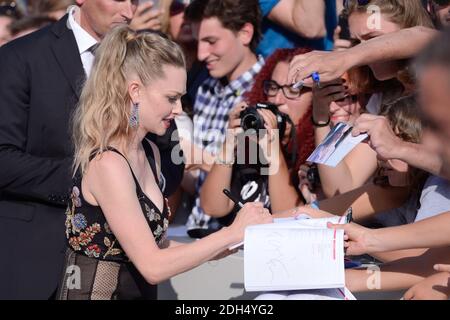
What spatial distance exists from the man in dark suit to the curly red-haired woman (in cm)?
82

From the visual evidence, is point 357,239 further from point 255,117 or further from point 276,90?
point 276,90

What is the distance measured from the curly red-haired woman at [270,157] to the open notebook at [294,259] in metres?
1.23

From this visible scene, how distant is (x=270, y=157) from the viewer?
4.20m

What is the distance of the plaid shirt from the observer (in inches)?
182

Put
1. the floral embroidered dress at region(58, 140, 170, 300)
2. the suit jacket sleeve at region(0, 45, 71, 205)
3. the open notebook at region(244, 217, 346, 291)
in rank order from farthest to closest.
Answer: the suit jacket sleeve at region(0, 45, 71, 205) → the floral embroidered dress at region(58, 140, 170, 300) → the open notebook at region(244, 217, 346, 291)

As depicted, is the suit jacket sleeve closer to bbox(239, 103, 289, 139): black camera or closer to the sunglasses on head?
bbox(239, 103, 289, 139): black camera

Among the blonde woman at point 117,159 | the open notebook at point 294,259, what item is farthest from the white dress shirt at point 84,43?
the open notebook at point 294,259

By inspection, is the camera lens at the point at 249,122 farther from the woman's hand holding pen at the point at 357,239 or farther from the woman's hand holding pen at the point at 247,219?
the woman's hand holding pen at the point at 357,239

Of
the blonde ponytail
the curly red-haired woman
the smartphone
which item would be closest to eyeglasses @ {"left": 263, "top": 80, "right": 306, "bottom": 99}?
the curly red-haired woman

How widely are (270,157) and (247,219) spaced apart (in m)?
1.12

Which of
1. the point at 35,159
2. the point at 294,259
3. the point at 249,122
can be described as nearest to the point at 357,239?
the point at 294,259

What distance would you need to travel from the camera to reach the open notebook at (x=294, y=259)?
114 inches

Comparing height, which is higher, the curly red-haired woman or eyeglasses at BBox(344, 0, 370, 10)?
eyeglasses at BBox(344, 0, 370, 10)

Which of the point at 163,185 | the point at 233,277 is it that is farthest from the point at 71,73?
the point at 233,277
